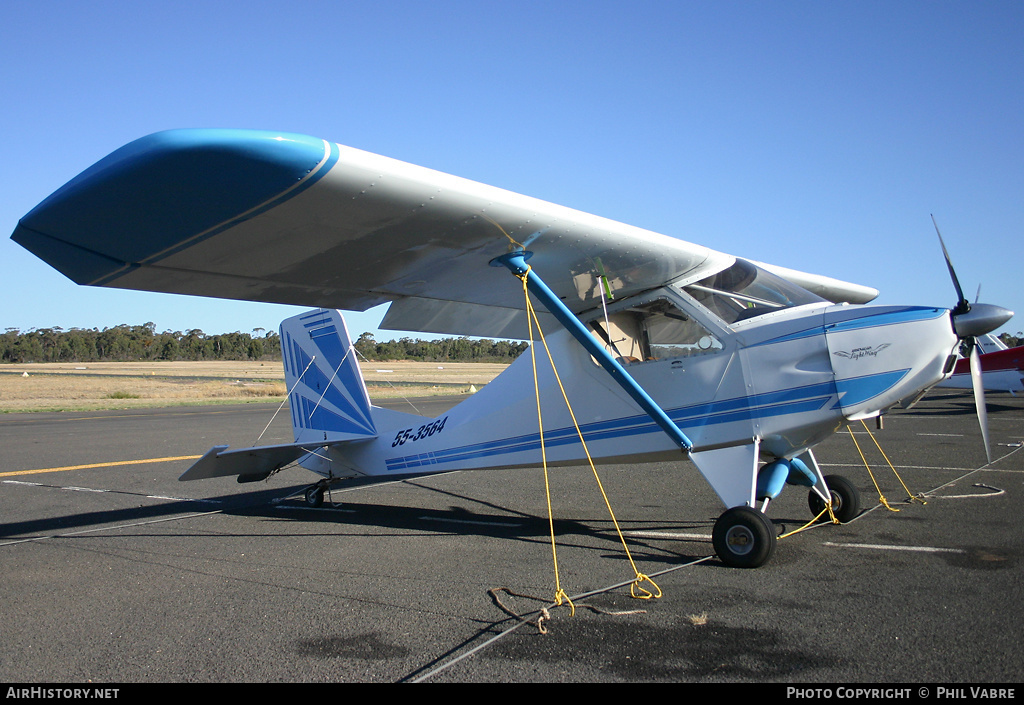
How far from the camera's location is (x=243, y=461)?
7.02 m

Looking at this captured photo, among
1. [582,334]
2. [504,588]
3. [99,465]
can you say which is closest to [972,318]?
[582,334]

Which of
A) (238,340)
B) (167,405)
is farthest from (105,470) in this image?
(238,340)

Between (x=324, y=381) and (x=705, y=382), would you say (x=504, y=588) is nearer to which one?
(x=705, y=382)

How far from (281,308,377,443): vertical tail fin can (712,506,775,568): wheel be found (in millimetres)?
4325

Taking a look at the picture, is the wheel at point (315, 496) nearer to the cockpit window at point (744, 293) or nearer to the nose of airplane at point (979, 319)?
the cockpit window at point (744, 293)

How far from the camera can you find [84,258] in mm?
4289

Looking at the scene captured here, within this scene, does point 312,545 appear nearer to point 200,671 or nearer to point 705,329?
point 200,671

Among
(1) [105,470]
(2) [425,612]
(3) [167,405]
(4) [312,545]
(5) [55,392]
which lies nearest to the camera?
(2) [425,612]

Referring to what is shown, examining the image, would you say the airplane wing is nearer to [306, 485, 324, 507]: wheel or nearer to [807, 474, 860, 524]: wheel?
[807, 474, 860, 524]: wheel

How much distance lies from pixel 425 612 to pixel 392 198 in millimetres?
2494

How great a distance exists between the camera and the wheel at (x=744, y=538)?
4.80 m

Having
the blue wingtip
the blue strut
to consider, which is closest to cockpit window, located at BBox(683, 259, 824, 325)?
the blue strut

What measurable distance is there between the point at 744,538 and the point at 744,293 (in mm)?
2096

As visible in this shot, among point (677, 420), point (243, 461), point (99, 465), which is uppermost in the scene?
point (677, 420)
